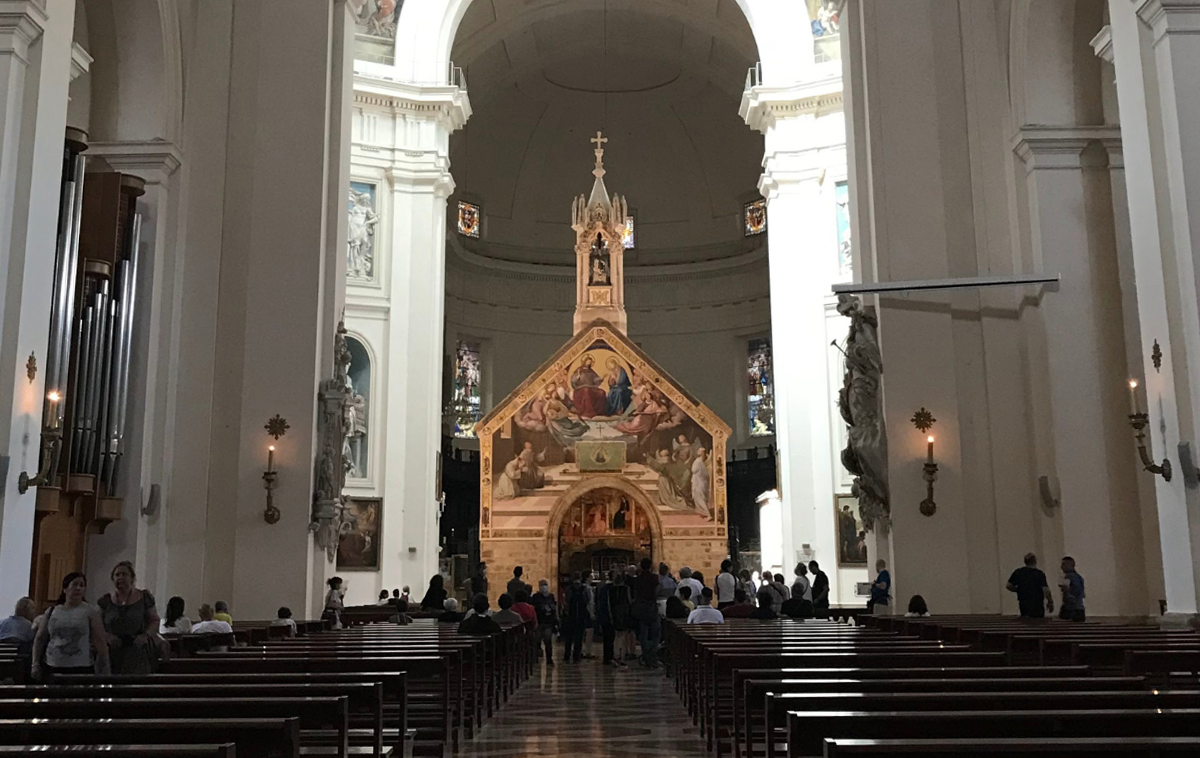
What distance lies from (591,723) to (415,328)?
15289mm

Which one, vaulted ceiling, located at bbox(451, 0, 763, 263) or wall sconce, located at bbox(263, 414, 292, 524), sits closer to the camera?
wall sconce, located at bbox(263, 414, 292, 524)

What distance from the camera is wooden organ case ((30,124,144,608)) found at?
1138cm

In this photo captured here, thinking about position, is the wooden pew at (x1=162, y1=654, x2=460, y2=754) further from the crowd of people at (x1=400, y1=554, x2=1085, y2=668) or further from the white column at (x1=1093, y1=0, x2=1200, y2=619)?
the white column at (x1=1093, y1=0, x2=1200, y2=619)

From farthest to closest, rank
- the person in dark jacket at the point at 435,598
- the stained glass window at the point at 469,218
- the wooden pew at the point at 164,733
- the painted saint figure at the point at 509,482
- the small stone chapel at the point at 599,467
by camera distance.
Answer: the stained glass window at the point at 469,218 < the painted saint figure at the point at 509,482 < the small stone chapel at the point at 599,467 < the person in dark jacket at the point at 435,598 < the wooden pew at the point at 164,733

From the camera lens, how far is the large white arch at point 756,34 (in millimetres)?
24312

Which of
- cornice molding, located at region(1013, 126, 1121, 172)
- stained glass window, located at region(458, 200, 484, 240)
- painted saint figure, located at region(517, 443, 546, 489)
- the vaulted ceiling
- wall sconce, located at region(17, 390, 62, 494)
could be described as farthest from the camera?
stained glass window, located at region(458, 200, 484, 240)

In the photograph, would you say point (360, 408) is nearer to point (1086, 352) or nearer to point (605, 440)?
point (605, 440)

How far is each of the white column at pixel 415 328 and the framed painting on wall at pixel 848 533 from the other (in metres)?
7.61

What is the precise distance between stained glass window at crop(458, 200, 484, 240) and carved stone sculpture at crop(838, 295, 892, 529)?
21591mm

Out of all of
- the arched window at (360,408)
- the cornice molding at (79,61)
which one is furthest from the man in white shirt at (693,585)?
the cornice molding at (79,61)

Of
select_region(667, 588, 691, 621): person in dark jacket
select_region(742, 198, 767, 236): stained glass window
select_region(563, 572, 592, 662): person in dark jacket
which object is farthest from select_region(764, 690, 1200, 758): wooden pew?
select_region(742, 198, 767, 236): stained glass window

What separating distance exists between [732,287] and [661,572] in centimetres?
1901

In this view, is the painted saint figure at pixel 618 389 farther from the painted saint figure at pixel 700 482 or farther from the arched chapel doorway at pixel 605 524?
the painted saint figure at pixel 700 482

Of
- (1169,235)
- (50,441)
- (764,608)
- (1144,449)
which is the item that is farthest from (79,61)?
(1144,449)
